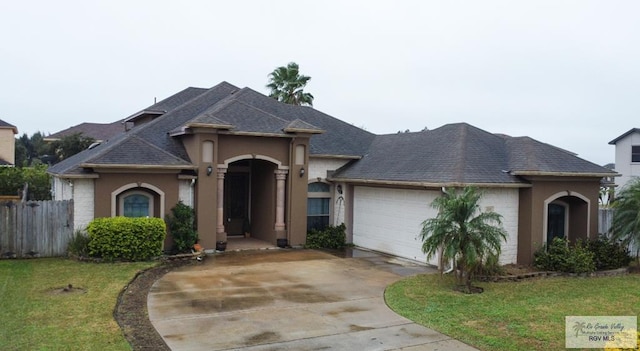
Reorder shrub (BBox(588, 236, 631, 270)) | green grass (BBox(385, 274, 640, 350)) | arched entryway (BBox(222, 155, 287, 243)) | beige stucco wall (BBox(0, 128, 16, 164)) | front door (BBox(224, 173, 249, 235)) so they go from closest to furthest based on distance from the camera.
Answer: green grass (BBox(385, 274, 640, 350))
shrub (BBox(588, 236, 631, 270))
arched entryway (BBox(222, 155, 287, 243))
front door (BBox(224, 173, 249, 235))
beige stucco wall (BBox(0, 128, 16, 164))

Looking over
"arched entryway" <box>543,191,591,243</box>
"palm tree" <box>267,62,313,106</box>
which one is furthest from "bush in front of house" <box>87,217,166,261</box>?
"palm tree" <box>267,62,313,106</box>

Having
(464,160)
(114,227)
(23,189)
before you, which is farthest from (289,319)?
(23,189)

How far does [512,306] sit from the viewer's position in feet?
35.1

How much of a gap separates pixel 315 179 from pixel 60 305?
11.0 meters

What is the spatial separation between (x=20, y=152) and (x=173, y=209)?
56222 mm

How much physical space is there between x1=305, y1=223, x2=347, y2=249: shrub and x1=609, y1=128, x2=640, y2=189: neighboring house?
28274mm

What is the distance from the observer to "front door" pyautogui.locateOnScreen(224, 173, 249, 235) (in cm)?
2062

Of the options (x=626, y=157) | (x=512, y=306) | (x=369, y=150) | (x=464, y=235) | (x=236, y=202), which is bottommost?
(x=512, y=306)

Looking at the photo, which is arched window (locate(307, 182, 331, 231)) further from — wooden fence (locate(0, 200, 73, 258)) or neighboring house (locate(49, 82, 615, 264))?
wooden fence (locate(0, 200, 73, 258))

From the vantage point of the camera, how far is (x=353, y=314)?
9.99m

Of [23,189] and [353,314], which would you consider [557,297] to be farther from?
[23,189]

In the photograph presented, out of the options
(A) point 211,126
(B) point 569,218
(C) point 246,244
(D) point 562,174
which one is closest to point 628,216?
(B) point 569,218

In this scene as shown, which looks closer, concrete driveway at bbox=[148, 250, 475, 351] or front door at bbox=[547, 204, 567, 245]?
concrete driveway at bbox=[148, 250, 475, 351]

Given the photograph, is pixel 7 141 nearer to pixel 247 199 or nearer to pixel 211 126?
pixel 247 199
